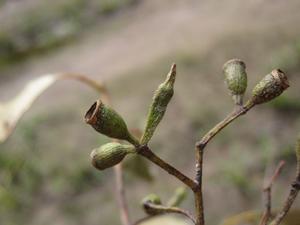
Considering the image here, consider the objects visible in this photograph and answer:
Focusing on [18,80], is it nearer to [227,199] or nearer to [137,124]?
[137,124]

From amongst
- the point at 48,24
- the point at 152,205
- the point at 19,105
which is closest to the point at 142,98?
the point at 48,24

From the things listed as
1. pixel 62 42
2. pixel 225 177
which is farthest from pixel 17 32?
pixel 225 177

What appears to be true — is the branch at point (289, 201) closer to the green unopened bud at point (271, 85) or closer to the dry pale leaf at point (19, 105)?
the green unopened bud at point (271, 85)

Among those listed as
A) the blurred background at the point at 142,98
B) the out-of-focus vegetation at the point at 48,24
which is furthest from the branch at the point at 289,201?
the out-of-focus vegetation at the point at 48,24

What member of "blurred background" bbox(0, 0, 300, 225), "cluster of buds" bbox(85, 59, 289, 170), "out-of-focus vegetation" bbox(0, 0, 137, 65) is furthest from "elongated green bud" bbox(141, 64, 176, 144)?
"out-of-focus vegetation" bbox(0, 0, 137, 65)

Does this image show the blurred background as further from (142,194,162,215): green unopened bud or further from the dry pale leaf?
(142,194,162,215): green unopened bud
